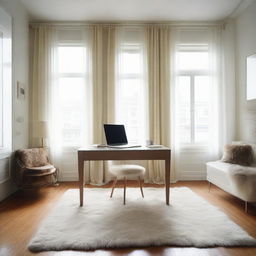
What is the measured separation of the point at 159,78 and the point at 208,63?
1.03 metres

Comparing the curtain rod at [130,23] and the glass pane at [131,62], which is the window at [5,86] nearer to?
the curtain rod at [130,23]

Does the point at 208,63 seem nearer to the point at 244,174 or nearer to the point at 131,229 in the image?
the point at 244,174

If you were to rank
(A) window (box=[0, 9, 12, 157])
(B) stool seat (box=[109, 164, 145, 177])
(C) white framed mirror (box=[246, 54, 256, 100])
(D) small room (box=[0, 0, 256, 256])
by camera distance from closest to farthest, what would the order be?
(B) stool seat (box=[109, 164, 145, 177]), (A) window (box=[0, 9, 12, 157]), (D) small room (box=[0, 0, 256, 256]), (C) white framed mirror (box=[246, 54, 256, 100])

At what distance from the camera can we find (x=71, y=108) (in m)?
4.00

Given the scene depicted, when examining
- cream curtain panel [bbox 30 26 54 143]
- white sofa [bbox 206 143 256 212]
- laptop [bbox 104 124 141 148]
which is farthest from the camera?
cream curtain panel [bbox 30 26 54 143]

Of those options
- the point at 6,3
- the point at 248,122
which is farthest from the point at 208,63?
the point at 6,3

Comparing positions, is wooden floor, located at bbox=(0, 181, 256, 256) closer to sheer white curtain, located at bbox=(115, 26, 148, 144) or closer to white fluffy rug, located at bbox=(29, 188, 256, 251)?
white fluffy rug, located at bbox=(29, 188, 256, 251)

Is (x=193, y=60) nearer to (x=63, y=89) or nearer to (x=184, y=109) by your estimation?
(x=184, y=109)

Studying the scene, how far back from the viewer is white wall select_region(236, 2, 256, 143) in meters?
3.46

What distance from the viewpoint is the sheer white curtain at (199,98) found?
4.02 metres

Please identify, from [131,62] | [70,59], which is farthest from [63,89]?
[131,62]

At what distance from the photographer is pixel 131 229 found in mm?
2057

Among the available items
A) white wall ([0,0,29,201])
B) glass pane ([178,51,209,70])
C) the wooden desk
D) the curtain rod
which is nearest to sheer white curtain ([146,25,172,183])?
the curtain rod

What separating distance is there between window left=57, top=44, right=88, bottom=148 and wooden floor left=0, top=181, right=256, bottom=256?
98cm
